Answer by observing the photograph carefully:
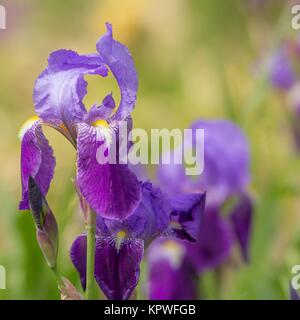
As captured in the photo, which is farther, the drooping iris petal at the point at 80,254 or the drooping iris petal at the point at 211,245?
the drooping iris petal at the point at 211,245

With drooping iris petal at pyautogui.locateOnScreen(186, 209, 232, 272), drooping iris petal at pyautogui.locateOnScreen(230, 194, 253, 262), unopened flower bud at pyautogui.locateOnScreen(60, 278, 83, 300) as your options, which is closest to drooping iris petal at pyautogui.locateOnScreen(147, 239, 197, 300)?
drooping iris petal at pyautogui.locateOnScreen(186, 209, 232, 272)

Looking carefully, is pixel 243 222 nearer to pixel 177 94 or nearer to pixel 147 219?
pixel 147 219

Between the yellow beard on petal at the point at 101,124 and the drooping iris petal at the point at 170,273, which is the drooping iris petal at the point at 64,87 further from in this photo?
the drooping iris petal at the point at 170,273

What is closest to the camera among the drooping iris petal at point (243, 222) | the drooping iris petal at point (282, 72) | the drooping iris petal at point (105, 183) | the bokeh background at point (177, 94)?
the drooping iris petal at point (105, 183)

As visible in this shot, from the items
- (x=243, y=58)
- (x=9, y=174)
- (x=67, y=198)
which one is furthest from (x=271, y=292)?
(x=243, y=58)

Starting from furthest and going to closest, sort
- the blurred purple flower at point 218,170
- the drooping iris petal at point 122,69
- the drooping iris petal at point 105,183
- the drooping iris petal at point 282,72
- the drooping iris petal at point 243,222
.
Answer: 1. the drooping iris petal at point 282,72
2. the blurred purple flower at point 218,170
3. the drooping iris petal at point 243,222
4. the drooping iris petal at point 122,69
5. the drooping iris petal at point 105,183

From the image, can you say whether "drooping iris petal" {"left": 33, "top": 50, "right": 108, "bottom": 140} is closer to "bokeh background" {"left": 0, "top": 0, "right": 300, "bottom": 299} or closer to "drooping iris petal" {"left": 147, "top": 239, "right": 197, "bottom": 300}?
"bokeh background" {"left": 0, "top": 0, "right": 300, "bottom": 299}

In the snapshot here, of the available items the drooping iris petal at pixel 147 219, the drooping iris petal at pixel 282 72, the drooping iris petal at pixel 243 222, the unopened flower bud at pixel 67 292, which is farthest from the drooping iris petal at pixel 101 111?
the drooping iris petal at pixel 282 72
